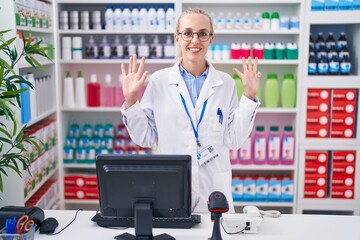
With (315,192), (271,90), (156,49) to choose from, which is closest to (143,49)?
(156,49)

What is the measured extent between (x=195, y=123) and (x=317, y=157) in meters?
2.03

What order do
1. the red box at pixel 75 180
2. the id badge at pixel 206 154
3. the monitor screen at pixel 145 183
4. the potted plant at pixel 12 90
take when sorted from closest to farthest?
the monitor screen at pixel 145 183 → the potted plant at pixel 12 90 → the id badge at pixel 206 154 → the red box at pixel 75 180

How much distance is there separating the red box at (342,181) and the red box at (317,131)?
0.40m

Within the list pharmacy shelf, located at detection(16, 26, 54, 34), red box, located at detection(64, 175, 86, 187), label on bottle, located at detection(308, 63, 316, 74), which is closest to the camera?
pharmacy shelf, located at detection(16, 26, 54, 34)

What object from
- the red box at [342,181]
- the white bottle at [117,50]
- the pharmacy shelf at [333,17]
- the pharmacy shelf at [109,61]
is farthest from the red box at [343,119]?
the white bottle at [117,50]

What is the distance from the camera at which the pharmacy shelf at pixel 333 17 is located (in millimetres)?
3754

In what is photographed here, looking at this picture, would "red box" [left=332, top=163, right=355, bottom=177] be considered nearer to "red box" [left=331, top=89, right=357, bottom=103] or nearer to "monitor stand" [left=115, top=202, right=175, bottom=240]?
"red box" [left=331, top=89, right=357, bottom=103]

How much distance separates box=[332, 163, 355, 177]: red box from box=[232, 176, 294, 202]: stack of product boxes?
1.33 feet

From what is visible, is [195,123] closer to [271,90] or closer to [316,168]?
[271,90]

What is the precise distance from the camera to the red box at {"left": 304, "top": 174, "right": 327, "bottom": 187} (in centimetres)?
397

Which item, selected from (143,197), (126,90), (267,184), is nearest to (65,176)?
(267,184)

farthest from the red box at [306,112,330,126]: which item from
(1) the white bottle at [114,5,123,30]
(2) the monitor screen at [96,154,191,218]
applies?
(2) the monitor screen at [96,154,191,218]

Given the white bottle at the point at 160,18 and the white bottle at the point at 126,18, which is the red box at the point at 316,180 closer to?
the white bottle at the point at 160,18

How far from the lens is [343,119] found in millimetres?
3879
